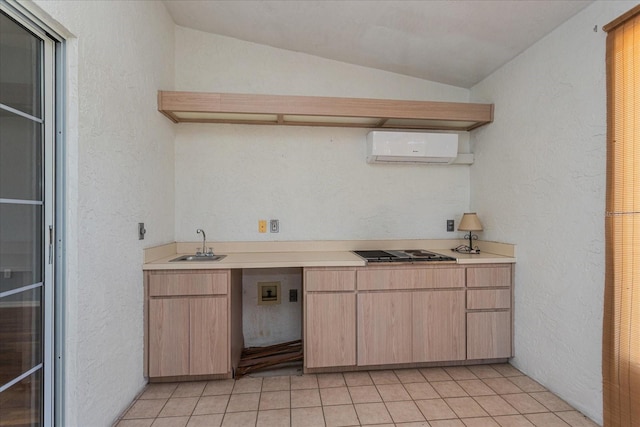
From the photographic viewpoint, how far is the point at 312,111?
2424 millimetres

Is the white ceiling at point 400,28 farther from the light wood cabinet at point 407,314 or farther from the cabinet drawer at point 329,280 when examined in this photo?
the cabinet drawer at point 329,280

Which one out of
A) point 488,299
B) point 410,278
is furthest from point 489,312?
point 410,278

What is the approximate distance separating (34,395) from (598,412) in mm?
2942

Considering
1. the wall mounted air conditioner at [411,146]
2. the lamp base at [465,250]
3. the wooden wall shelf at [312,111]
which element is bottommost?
the lamp base at [465,250]

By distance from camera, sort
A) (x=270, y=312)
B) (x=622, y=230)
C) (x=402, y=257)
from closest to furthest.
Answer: (x=622, y=230) < (x=402, y=257) < (x=270, y=312)

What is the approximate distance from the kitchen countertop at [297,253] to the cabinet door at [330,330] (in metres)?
0.27

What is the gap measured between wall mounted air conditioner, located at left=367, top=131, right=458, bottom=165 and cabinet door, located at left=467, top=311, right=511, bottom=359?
4.55 feet

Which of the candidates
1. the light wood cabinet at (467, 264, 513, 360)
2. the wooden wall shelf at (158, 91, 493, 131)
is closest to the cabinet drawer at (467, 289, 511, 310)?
the light wood cabinet at (467, 264, 513, 360)

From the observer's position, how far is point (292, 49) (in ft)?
9.12

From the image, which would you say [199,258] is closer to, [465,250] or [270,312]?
[270,312]

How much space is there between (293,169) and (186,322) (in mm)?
1537

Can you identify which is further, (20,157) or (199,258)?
(199,258)

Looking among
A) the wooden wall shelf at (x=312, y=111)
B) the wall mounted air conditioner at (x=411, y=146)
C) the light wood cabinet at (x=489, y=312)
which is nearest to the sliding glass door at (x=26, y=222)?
the wooden wall shelf at (x=312, y=111)

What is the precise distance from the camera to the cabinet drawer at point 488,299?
7.91 ft
